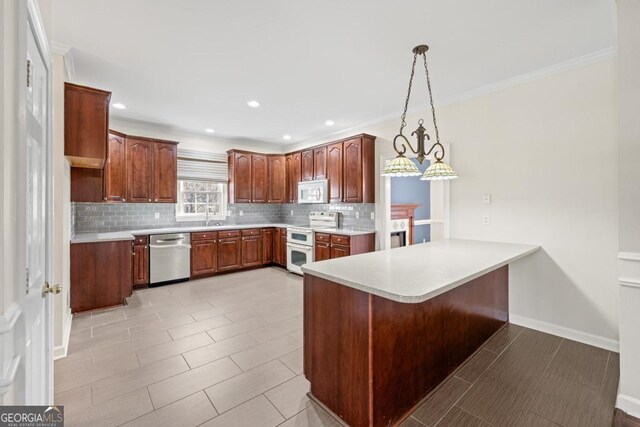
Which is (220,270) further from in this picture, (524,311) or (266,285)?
(524,311)

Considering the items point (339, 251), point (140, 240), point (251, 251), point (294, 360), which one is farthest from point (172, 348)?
point (251, 251)

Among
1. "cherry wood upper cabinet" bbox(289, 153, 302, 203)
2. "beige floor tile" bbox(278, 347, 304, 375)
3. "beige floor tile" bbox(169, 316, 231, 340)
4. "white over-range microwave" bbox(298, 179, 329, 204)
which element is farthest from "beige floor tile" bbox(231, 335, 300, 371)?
"cherry wood upper cabinet" bbox(289, 153, 302, 203)

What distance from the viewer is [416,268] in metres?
2.07

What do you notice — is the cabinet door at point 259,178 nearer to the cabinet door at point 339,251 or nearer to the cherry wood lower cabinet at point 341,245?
the cherry wood lower cabinet at point 341,245

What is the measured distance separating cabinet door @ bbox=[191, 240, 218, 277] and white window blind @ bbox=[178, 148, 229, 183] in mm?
1340

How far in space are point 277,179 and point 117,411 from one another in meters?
4.88

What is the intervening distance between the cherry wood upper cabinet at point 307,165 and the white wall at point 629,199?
423 cm

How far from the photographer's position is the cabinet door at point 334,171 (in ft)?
16.1

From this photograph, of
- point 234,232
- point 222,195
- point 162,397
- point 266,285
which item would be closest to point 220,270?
point 234,232

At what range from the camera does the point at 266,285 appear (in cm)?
470

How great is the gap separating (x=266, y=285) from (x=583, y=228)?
401 cm

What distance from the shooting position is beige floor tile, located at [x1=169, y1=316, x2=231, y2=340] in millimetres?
2975

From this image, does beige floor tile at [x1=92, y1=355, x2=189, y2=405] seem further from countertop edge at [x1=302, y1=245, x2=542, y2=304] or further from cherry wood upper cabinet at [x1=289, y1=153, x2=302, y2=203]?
cherry wood upper cabinet at [x1=289, y1=153, x2=302, y2=203]

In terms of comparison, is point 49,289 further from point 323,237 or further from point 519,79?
point 519,79
